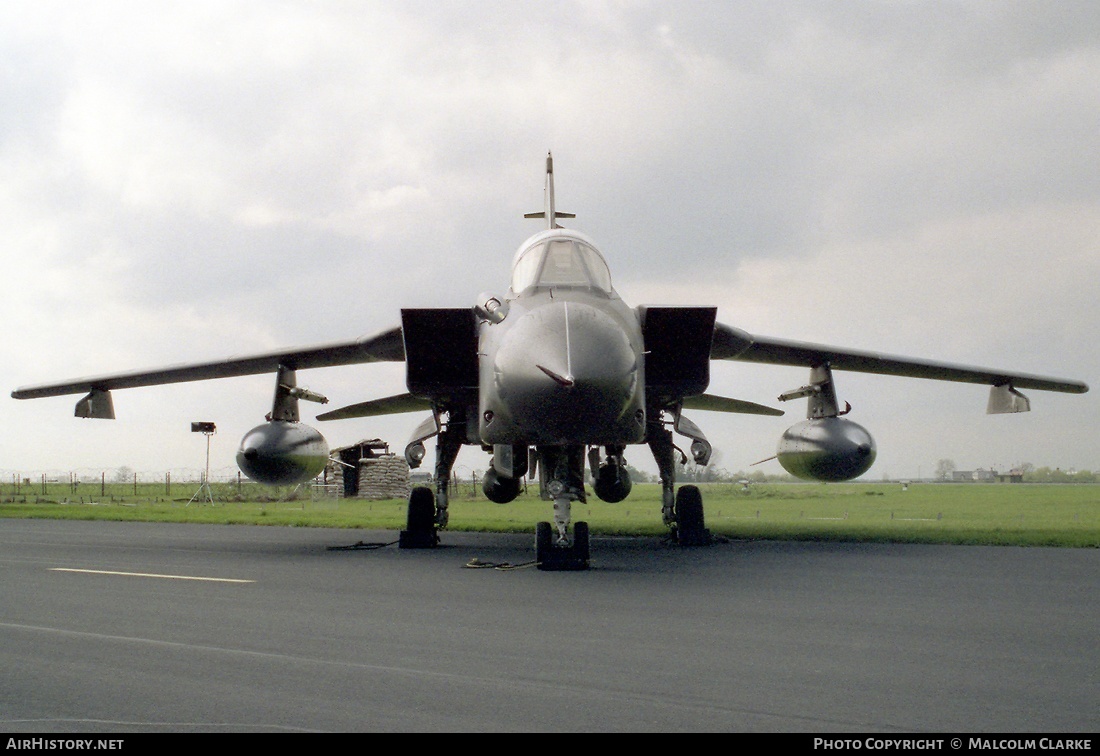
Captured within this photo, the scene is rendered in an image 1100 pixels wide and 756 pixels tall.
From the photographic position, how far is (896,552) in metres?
10.6

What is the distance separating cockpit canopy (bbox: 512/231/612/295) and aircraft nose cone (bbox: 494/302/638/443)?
3.86 ft

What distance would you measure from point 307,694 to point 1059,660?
11.2 feet

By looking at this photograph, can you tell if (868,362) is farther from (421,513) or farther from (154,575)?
(154,575)

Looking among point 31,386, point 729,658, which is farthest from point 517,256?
point 31,386

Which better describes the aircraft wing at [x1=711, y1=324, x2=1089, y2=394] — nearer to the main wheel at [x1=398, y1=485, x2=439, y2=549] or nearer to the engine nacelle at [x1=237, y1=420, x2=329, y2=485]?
the main wheel at [x1=398, y1=485, x2=439, y2=549]

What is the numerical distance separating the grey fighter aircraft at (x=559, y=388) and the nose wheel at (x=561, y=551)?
2cm

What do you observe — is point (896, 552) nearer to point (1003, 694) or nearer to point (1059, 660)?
point (1059, 660)

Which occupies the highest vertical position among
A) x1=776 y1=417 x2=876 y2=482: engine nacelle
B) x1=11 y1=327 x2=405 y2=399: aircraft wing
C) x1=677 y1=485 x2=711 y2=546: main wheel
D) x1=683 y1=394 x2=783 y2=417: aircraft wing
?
x1=11 y1=327 x2=405 y2=399: aircraft wing

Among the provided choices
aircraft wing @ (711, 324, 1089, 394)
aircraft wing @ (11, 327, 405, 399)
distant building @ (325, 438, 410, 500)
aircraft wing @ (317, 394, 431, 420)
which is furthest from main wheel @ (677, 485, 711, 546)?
distant building @ (325, 438, 410, 500)

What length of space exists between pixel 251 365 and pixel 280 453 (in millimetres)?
2144

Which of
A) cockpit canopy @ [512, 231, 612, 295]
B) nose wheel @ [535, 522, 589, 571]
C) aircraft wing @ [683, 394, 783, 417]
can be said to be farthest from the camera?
aircraft wing @ [683, 394, 783, 417]

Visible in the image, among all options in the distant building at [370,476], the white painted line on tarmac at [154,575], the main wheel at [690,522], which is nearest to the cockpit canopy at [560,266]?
the main wheel at [690,522]

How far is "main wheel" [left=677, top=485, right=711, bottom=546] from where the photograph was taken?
12445 mm
